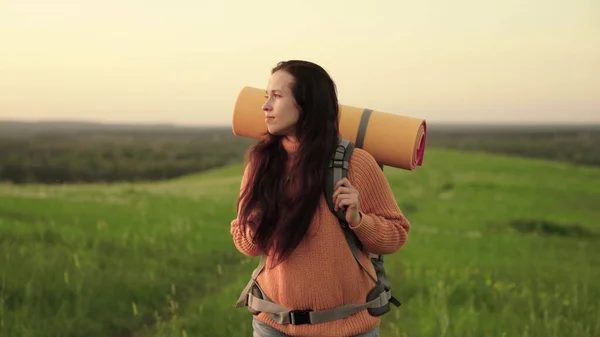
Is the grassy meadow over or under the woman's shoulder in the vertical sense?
under

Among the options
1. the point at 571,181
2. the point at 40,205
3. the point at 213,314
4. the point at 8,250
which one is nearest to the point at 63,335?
the point at 213,314

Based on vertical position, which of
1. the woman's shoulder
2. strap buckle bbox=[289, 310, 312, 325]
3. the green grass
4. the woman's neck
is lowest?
the green grass

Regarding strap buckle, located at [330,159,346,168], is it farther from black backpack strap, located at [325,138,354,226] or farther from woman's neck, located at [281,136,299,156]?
woman's neck, located at [281,136,299,156]

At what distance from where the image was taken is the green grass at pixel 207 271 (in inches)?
291

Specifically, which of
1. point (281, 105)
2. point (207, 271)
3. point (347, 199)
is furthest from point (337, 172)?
point (207, 271)

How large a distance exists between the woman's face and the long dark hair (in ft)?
0.08

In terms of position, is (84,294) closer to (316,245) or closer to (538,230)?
(316,245)

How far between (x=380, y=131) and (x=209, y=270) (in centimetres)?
719

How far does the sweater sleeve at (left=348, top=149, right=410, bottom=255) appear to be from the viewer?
317cm

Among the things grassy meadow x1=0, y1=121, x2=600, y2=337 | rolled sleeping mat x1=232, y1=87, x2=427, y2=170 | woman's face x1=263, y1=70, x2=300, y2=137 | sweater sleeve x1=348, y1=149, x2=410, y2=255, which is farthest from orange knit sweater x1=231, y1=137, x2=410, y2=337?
grassy meadow x1=0, y1=121, x2=600, y2=337

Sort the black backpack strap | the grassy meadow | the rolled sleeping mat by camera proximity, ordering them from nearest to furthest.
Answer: the black backpack strap < the rolled sleeping mat < the grassy meadow

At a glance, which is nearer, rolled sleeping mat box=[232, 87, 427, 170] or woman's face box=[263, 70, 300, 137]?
woman's face box=[263, 70, 300, 137]

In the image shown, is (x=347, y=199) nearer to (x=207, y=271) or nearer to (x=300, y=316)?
(x=300, y=316)

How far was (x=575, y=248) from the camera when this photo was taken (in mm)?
15125
